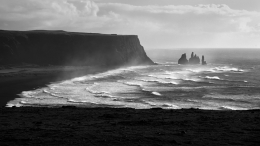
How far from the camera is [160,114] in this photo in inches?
942

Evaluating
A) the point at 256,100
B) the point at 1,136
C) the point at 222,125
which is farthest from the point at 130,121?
the point at 256,100

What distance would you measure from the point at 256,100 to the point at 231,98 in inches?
136

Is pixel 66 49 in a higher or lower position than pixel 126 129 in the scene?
higher

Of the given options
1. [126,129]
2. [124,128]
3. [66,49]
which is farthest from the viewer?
[66,49]

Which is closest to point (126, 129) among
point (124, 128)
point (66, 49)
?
point (124, 128)

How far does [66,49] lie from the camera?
126 m

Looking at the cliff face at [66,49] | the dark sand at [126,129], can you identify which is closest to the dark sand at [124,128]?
the dark sand at [126,129]

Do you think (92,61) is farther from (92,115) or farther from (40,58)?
(92,115)

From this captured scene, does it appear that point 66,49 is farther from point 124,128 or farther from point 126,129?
point 126,129

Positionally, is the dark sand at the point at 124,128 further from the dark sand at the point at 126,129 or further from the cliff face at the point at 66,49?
A: the cliff face at the point at 66,49

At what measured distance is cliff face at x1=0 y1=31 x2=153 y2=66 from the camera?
4444 inches

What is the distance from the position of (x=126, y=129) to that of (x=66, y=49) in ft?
364

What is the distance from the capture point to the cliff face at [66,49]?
113m

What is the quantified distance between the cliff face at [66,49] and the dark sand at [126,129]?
90325 millimetres
